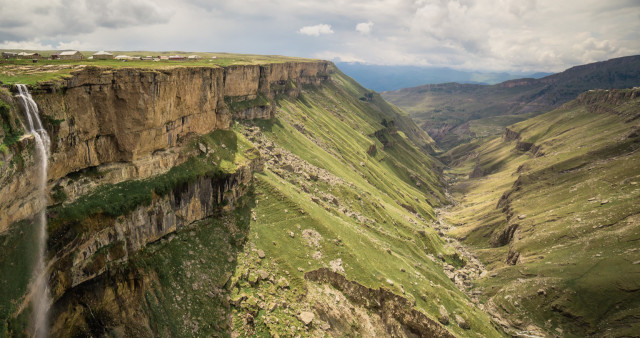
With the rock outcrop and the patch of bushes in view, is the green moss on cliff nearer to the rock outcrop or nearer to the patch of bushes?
the rock outcrop

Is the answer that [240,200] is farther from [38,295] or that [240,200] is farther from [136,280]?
[38,295]

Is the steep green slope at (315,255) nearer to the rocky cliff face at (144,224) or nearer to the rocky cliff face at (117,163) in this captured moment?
the rocky cliff face at (144,224)

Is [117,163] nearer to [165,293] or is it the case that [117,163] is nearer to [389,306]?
[165,293]

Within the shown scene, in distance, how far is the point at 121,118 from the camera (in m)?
44.8

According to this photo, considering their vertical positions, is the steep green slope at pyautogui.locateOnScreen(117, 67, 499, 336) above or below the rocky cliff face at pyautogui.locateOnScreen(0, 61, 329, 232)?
below

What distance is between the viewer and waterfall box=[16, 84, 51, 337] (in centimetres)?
3256

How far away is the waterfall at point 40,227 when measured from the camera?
32.6 m

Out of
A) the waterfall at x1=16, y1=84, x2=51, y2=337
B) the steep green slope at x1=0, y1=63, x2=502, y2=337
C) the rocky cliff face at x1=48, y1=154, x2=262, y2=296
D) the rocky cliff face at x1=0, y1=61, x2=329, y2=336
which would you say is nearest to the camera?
the waterfall at x1=16, y1=84, x2=51, y2=337

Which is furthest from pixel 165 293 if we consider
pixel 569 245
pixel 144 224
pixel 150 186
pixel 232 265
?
pixel 569 245

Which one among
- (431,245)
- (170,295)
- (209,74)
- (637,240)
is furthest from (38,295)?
(637,240)

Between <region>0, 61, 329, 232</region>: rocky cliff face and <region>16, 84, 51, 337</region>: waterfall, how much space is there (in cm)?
94

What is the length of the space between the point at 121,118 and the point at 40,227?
16.8 metres

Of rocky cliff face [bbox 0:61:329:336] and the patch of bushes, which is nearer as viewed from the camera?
rocky cliff face [bbox 0:61:329:336]

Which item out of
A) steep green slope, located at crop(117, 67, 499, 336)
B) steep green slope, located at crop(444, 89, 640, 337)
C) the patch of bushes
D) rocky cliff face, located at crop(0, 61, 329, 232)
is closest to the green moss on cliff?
rocky cliff face, located at crop(0, 61, 329, 232)
